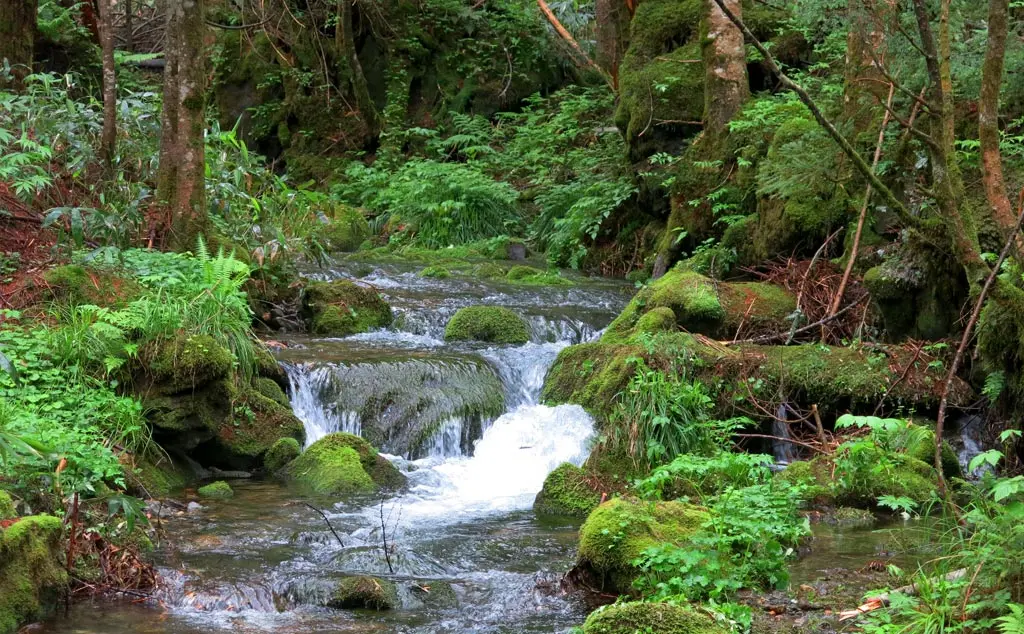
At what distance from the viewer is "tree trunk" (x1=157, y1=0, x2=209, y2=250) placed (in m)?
9.69

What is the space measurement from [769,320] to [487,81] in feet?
45.3

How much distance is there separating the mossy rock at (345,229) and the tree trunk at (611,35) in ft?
17.5

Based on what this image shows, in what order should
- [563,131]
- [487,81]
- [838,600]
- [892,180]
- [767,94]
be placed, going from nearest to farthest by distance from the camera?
[838,600] < [892,180] < [767,94] < [563,131] < [487,81]

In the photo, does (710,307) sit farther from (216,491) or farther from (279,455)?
(216,491)

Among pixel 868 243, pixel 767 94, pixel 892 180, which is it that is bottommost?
pixel 868 243

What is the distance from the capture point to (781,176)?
8.35m

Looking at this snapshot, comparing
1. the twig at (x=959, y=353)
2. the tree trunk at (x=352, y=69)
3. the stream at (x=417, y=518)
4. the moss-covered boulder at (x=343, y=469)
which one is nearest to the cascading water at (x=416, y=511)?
the stream at (x=417, y=518)

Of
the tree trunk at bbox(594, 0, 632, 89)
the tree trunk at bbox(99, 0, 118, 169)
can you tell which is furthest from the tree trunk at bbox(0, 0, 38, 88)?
the tree trunk at bbox(594, 0, 632, 89)

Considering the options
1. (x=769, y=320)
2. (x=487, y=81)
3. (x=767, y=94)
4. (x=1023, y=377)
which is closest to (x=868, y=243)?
(x=769, y=320)

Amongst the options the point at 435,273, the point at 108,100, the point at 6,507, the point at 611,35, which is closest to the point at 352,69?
the point at 611,35

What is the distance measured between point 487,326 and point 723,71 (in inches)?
195

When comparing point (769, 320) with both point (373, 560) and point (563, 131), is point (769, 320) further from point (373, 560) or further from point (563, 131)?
point (563, 131)

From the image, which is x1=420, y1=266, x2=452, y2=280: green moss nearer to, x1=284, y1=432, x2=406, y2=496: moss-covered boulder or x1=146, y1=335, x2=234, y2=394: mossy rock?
x1=284, y1=432, x2=406, y2=496: moss-covered boulder

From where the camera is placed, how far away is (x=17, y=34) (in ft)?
45.0
